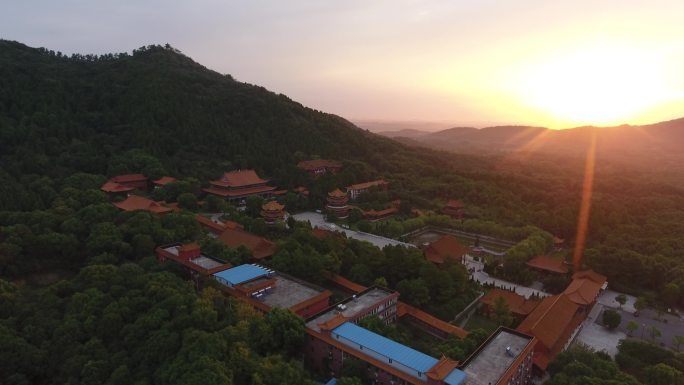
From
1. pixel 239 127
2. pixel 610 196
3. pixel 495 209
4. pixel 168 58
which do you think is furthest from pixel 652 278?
pixel 168 58

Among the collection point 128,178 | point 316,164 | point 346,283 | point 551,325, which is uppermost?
point 316,164

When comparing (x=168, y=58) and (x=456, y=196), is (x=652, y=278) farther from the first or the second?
(x=168, y=58)

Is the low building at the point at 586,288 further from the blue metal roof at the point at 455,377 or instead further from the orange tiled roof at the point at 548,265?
the blue metal roof at the point at 455,377

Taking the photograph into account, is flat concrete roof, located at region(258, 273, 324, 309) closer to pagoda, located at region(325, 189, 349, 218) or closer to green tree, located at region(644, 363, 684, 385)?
green tree, located at region(644, 363, 684, 385)

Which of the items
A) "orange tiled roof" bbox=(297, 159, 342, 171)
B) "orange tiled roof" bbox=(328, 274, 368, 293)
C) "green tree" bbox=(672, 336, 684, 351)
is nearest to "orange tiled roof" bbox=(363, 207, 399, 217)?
"orange tiled roof" bbox=(297, 159, 342, 171)

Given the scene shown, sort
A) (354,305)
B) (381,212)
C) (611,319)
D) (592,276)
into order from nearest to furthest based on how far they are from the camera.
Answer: (354,305) → (611,319) → (592,276) → (381,212)

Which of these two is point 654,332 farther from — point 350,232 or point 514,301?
point 350,232

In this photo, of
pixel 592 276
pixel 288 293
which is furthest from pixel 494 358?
pixel 592 276
